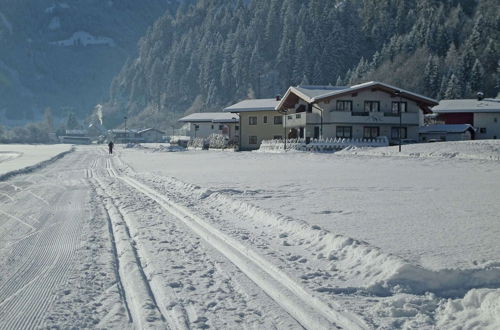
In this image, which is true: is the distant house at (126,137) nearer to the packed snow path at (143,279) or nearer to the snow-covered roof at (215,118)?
the snow-covered roof at (215,118)

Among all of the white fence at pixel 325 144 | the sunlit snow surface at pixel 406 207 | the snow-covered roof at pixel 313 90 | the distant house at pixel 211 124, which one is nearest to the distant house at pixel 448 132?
the white fence at pixel 325 144

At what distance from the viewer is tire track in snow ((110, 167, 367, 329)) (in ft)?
16.6

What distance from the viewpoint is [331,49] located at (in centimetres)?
14225

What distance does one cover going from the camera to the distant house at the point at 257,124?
65.2 m

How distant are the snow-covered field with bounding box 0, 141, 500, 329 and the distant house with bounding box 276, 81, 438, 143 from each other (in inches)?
1554

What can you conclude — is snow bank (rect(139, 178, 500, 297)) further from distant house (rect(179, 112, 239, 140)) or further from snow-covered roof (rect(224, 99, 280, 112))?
distant house (rect(179, 112, 239, 140))

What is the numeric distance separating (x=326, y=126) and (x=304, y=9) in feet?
366

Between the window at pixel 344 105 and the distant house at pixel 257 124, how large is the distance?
12187 mm

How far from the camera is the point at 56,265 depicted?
Result: 7.44 metres

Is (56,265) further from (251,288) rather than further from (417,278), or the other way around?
(417,278)

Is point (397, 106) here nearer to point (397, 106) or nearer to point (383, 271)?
point (397, 106)

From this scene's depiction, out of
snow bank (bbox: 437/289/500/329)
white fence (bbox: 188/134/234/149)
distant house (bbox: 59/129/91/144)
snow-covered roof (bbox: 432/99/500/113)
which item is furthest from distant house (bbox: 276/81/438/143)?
distant house (bbox: 59/129/91/144)

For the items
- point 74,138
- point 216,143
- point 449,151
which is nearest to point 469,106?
point 216,143

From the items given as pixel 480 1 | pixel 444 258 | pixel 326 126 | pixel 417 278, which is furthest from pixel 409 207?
pixel 480 1
